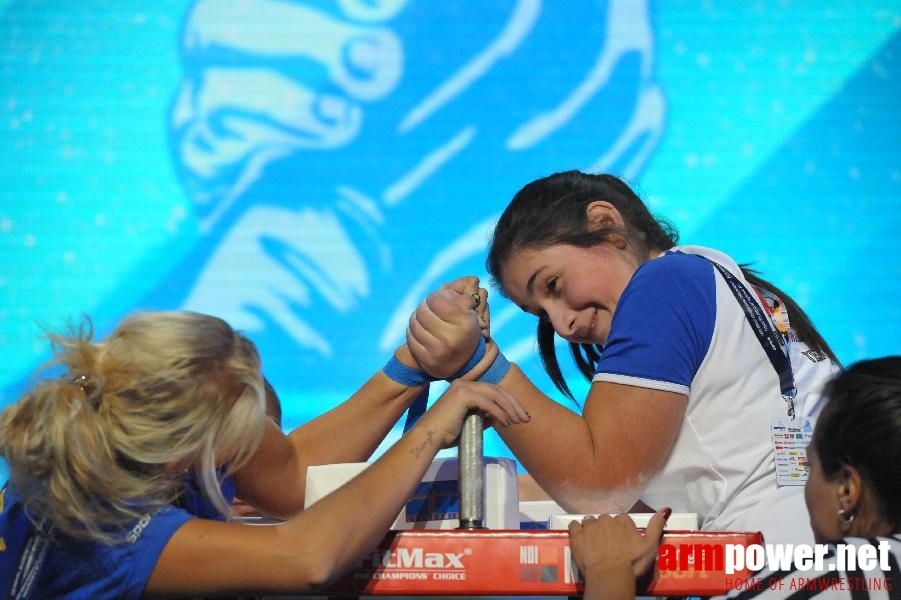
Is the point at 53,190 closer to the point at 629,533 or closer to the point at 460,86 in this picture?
the point at 460,86

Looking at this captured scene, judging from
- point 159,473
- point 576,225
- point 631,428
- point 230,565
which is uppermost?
point 576,225

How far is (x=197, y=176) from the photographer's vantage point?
3.17 metres

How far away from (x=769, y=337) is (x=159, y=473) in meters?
0.87

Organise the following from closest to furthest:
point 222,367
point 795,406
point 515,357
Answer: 1. point 222,367
2. point 795,406
3. point 515,357

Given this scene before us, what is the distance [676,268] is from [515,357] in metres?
1.73

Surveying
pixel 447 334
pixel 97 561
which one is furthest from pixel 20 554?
pixel 447 334

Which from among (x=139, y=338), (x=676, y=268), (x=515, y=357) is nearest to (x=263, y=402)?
(x=139, y=338)

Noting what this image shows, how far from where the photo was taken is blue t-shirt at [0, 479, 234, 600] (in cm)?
111

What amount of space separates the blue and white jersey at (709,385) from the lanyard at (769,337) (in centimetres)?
1

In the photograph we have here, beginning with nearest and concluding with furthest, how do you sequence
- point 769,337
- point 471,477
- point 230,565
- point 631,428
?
1. point 230,565
2. point 471,477
3. point 631,428
4. point 769,337

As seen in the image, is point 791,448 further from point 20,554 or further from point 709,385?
point 20,554

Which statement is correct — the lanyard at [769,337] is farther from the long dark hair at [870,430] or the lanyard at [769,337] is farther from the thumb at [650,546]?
the thumb at [650,546]

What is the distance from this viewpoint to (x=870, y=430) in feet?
3.86

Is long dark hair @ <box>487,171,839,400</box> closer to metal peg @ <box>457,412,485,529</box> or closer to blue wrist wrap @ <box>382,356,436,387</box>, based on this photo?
blue wrist wrap @ <box>382,356,436,387</box>
